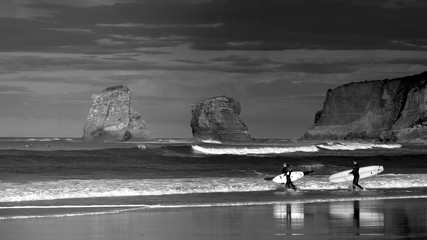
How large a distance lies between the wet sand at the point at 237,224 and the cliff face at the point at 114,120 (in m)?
128

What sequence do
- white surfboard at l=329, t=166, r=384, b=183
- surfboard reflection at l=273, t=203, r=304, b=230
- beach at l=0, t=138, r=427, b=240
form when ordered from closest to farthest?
beach at l=0, t=138, r=427, b=240 → surfboard reflection at l=273, t=203, r=304, b=230 → white surfboard at l=329, t=166, r=384, b=183

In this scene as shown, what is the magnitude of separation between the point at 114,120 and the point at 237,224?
136 metres

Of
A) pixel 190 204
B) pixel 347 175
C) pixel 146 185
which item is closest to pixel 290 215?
pixel 190 204

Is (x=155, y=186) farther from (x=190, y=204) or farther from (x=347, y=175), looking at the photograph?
(x=347, y=175)

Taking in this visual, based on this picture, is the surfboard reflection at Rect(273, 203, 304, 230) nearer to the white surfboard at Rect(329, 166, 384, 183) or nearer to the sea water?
the sea water

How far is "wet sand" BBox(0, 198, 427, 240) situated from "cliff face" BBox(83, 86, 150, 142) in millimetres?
128251

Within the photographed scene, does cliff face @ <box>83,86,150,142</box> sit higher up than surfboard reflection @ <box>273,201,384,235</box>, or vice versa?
surfboard reflection @ <box>273,201,384,235</box>

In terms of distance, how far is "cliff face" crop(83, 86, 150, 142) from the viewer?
156250mm

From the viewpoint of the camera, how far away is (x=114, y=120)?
157625 mm

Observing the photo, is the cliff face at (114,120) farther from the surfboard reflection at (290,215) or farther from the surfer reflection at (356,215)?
the surfboard reflection at (290,215)

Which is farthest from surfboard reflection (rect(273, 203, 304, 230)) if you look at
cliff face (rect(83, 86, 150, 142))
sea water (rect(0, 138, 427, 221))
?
cliff face (rect(83, 86, 150, 142))

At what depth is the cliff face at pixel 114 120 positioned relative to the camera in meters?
156

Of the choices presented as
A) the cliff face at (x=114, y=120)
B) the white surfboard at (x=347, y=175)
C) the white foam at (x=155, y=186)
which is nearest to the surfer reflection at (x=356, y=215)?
the white foam at (x=155, y=186)

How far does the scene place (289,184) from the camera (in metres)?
38.2
